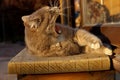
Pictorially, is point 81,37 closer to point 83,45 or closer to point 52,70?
point 83,45

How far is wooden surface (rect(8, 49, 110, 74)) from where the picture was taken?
2111 millimetres

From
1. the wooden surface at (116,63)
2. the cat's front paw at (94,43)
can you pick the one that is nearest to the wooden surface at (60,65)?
the wooden surface at (116,63)

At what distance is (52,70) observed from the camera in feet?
7.04

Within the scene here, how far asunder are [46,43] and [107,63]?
409 millimetres

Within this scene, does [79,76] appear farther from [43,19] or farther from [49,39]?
[43,19]

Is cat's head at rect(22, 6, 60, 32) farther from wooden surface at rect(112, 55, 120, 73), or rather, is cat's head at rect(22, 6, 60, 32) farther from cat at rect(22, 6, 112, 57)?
wooden surface at rect(112, 55, 120, 73)

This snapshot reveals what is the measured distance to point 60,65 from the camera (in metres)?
2.12

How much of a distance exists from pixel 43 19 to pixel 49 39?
13 cm

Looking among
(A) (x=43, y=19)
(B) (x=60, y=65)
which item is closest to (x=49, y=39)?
(A) (x=43, y=19)

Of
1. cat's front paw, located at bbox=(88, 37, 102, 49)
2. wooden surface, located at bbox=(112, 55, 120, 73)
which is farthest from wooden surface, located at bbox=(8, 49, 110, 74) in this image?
cat's front paw, located at bbox=(88, 37, 102, 49)

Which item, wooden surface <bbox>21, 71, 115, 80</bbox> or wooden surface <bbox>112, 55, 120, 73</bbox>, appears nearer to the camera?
wooden surface <bbox>112, 55, 120, 73</bbox>

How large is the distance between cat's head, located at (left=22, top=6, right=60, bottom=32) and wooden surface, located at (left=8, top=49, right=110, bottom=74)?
0.21 meters

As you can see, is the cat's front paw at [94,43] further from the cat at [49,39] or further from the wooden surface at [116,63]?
the wooden surface at [116,63]

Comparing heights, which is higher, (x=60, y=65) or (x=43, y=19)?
(x=43, y=19)
